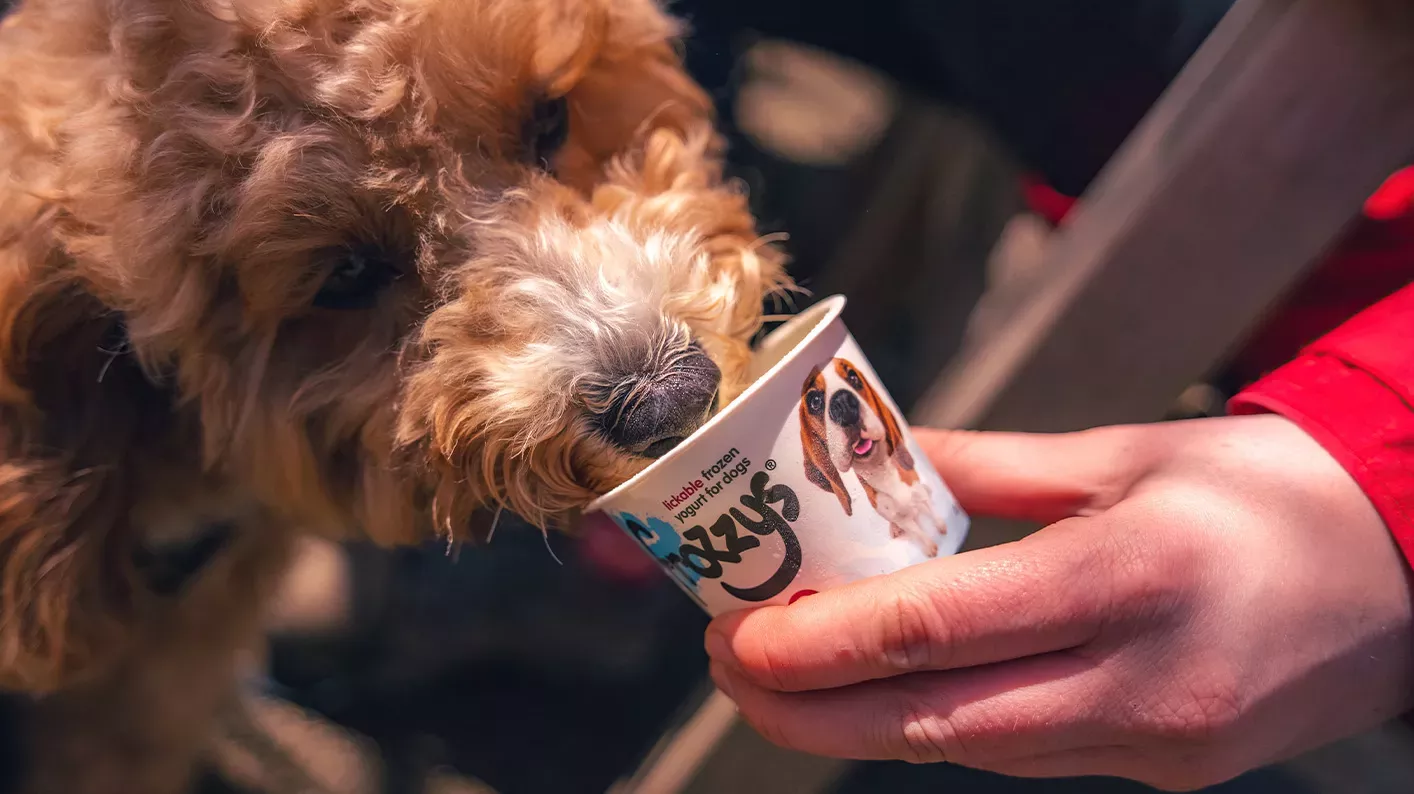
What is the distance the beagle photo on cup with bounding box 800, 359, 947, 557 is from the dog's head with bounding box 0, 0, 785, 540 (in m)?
0.12

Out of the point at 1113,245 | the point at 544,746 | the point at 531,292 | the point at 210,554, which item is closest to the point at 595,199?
the point at 531,292

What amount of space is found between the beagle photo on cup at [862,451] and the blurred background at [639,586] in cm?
74

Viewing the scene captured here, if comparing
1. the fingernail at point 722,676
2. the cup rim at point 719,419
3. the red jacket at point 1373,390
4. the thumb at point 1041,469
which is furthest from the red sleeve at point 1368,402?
the fingernail at point 722,676

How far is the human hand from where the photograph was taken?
0.72m

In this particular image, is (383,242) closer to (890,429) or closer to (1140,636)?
(890,429)

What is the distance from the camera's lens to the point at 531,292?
2.79 feet

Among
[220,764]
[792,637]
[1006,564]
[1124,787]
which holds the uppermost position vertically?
[1006,564]

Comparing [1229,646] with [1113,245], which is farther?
[1113,245]

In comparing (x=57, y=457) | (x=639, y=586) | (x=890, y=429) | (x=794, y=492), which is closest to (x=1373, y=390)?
(x=890, y=429)

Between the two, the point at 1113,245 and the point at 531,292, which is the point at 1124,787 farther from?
the point at 531,292

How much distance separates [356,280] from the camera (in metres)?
0.92

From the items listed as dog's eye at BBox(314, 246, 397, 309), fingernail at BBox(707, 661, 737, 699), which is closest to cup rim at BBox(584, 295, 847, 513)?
fingernail at BBox(707, 661, 737, 699)

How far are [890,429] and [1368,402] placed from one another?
433mm

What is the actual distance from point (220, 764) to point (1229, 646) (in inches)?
74.4
